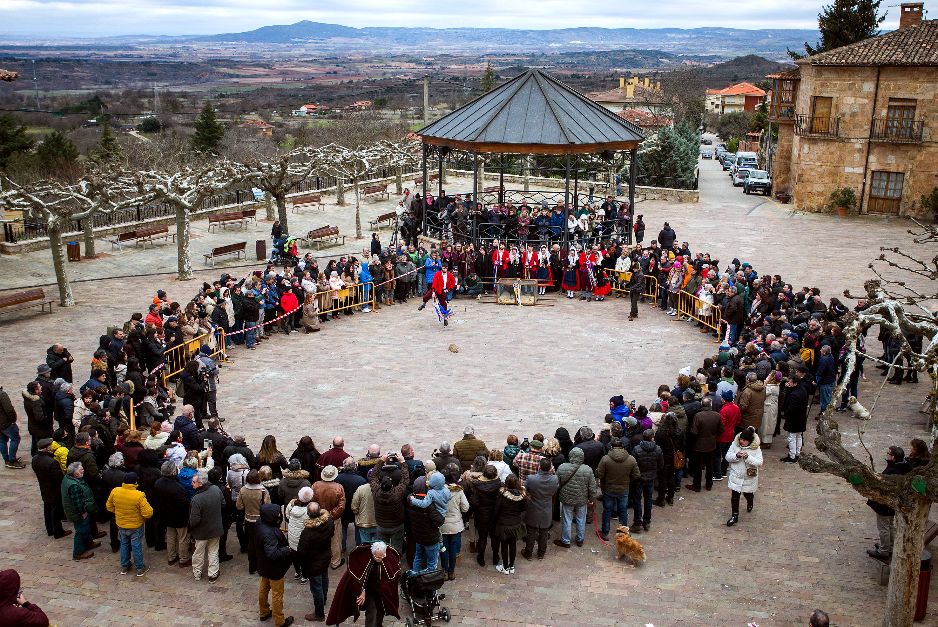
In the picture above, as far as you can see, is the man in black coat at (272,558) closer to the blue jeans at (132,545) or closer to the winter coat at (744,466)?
the blue jeans at (132,545)

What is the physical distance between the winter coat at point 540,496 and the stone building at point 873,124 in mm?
29858

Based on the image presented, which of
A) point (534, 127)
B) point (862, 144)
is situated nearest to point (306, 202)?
point (534, 127)

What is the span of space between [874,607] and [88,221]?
26157 mm

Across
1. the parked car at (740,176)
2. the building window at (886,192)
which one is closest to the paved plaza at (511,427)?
the building window at (886,192)

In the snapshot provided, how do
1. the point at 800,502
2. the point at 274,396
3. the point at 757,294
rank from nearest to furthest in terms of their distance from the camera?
the point at 800,502, the point at 274,396, the point at 757,294

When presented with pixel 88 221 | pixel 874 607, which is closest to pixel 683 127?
pixel 88 221

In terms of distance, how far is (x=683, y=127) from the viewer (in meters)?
42.8

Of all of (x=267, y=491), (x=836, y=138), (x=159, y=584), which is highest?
(x=836, y=138)

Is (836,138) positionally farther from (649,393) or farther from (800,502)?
(800,502)

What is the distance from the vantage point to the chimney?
123 feet

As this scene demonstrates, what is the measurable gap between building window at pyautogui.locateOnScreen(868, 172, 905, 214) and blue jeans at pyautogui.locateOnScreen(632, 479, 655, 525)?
28603 millimetres

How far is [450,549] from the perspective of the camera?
34.2ft

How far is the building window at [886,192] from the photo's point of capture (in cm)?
3459

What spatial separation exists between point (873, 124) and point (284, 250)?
2488cm
